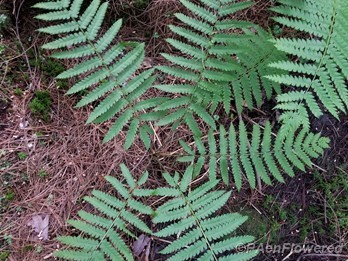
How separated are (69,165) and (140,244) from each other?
0.82 meters

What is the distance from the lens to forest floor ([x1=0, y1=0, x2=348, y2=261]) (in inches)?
121

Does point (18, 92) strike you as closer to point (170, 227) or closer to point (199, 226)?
point (170, 227)

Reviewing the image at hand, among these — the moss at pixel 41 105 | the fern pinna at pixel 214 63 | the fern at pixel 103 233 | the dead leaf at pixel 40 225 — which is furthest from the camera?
the moss at pixel 41 105

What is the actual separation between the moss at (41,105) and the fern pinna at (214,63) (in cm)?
96

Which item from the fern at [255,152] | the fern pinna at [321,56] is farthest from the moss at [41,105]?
the fern pinna at [321,56]

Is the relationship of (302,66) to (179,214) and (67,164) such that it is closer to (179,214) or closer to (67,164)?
(179,214)

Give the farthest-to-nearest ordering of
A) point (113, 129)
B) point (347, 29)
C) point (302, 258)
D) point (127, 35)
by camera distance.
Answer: point (127, 35), point (302, 258), point (113, 129), point (347, 29)

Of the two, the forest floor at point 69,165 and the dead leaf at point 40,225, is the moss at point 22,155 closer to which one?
the forest floor at point 69,165

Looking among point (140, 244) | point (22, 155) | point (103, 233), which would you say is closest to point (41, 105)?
point (22, 155)

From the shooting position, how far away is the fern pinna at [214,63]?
279cm

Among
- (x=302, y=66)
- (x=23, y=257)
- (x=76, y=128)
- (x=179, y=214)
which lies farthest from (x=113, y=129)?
(x=302, y=66)

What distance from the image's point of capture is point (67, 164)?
10.3 ft

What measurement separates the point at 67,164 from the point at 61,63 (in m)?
0.82

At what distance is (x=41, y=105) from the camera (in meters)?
3.12
